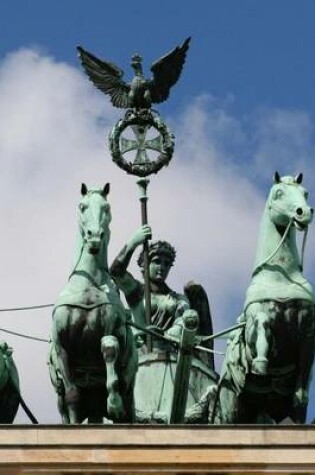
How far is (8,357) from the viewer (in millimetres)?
37438

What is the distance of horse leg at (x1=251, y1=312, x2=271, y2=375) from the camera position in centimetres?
3631

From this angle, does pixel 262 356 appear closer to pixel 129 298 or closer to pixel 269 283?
pixel 269 283

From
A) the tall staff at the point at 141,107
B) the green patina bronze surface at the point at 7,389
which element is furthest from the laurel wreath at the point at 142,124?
the green patina bronze surface at the point at 7,389

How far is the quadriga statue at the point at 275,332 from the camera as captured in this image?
36.6 meters

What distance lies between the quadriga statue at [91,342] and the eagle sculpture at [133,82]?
4.29m

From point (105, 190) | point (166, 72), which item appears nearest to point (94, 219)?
point (105, 190)

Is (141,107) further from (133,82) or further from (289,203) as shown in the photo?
(289,203)

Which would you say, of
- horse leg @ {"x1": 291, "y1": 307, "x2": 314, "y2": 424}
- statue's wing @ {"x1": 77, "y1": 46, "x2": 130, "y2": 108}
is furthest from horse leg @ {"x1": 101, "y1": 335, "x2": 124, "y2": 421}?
statue's wing @ {"x1": 77, "y1": 46, "x2": 130, "y2": 108}

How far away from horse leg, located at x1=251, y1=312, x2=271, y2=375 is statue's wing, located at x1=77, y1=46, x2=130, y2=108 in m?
5.41

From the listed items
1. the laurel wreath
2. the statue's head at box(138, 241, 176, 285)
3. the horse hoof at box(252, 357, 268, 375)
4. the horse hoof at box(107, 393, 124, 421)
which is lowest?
the horse hoof at box(107, 393, 124, 421)

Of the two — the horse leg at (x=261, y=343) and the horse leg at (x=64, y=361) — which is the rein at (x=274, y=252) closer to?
the horse leg at (x=261, y=343)

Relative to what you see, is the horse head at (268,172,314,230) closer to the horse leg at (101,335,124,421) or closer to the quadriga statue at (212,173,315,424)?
the quadriga statue at (212,173,315,424)

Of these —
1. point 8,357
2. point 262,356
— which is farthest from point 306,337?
point 8,357

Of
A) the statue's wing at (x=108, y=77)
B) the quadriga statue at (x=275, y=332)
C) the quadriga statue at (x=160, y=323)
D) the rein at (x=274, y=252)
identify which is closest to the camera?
the quadriga statue at (x=275, y=332)
